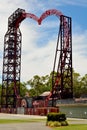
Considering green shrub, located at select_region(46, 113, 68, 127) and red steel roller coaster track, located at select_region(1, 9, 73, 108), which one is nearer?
green shrub, located at select_region(46, 113, 68, 127)

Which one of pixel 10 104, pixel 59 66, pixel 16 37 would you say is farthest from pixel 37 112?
pixel 16 37

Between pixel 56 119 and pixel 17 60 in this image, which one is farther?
pixel 17 60

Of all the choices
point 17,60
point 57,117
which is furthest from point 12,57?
point 57,117

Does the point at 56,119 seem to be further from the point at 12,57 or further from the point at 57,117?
the point at 12,57

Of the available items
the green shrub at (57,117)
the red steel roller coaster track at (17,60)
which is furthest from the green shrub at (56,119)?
the red steel roller coaster track at (17,60)

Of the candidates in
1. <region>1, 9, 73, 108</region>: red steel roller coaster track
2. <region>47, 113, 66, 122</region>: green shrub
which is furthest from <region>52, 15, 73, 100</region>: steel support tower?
<region>47, 113, 66, 122</region>: green shrub

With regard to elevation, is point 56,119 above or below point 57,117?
below

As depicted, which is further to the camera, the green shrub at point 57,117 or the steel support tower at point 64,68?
the steel support tower at point 64,68

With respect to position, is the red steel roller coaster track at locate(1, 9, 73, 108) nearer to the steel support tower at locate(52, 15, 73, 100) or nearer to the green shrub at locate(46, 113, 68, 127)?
the steel support tower at locate(52, 15, 73, 100)

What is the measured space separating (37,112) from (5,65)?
2461 centimetres

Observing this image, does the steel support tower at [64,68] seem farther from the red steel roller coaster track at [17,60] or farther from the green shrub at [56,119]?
the green shrub at [56,119]

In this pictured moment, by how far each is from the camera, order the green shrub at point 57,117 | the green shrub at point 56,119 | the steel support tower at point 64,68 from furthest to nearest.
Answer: the steel support tower at point 64,68 < the green shrub at point 57,117 < the green shrub at point 56,119

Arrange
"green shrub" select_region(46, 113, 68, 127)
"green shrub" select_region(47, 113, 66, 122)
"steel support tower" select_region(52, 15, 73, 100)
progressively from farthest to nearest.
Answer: "steel support tower" select_region(52, 15, 73, 100)
"green shrub" select_region(47, 113, 66, 122)
"green shrub" select_region(46, 113, 68, 127)

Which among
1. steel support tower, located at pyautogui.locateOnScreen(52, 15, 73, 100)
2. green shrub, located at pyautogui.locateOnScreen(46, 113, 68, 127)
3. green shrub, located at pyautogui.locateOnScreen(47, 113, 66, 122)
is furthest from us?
steel support tower, located at pyautogui.locateOnScreen(52, 15, 73, 100)
